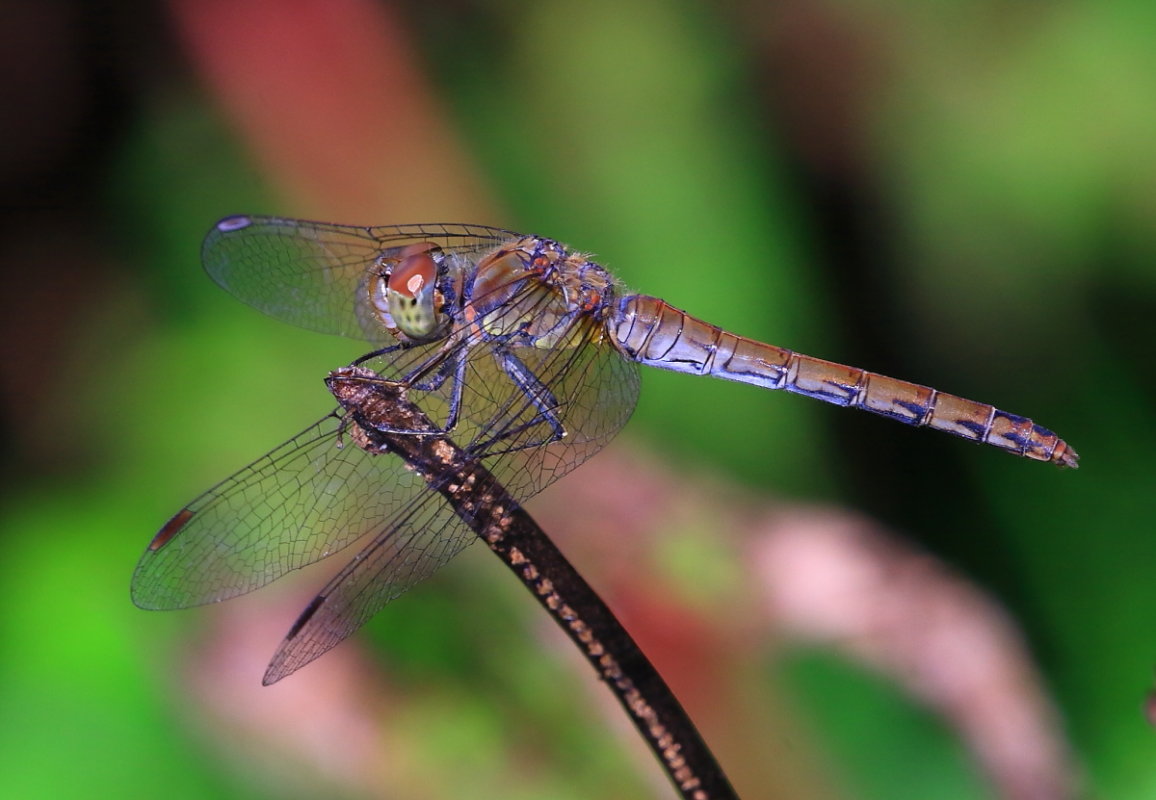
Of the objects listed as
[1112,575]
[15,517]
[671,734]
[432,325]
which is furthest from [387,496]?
[1112,575]

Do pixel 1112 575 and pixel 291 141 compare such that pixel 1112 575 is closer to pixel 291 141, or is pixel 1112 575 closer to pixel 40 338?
pixel 291 141

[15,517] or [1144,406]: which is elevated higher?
[15,517]

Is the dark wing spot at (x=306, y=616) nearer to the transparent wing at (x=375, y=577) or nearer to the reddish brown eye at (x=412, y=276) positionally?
the transparent wing at (x=375, y=577)

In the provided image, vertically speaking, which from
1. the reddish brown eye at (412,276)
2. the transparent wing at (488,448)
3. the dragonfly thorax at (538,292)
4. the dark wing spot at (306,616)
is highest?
the reddish brown eye at (412,276)

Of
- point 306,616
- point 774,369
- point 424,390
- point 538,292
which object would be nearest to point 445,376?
point 424,390

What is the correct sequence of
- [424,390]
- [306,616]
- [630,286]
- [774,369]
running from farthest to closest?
[630,286] < [774,369] < [424,390] < [306,616]

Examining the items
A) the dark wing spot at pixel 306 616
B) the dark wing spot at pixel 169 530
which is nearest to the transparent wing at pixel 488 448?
the dark wing spot at pixel 306 616

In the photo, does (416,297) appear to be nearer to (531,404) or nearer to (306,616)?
(531,404)
